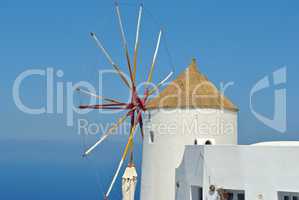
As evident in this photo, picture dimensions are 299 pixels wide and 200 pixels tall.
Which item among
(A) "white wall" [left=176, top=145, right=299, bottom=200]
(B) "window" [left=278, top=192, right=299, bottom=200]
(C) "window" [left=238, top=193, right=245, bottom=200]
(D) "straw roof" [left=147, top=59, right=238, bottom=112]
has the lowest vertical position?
(C) "window" [left=238, top=193, right=245, bottom=200]

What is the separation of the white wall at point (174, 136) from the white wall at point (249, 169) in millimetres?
2892

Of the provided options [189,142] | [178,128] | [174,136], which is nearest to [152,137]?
[174,136]

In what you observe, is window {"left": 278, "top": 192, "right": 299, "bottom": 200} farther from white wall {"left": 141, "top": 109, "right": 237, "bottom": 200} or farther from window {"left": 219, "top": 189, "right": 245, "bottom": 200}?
white wall {"left": 141, "top": 109, "right": 237, "bottom": 200}

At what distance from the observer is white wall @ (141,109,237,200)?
1900 centimetres

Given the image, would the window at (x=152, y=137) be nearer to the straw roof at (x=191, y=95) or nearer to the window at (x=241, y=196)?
the straw roof at (x=191, y=95)

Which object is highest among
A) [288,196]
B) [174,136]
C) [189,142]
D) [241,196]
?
[174,136]

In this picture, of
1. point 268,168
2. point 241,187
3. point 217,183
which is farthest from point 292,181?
point 217,183

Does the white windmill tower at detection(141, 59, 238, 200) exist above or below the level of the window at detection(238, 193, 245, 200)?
above

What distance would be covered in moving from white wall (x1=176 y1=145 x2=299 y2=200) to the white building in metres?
0.03

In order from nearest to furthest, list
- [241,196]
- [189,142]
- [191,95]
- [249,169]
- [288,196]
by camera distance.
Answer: [288,196] < [249,169] < [241,196] < [189,142] < [191,95]

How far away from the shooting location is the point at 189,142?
748 inches

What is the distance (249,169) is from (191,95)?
599 cm

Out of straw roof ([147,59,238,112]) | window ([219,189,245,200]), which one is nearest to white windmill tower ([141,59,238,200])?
straw roof ([147,59,238,112])

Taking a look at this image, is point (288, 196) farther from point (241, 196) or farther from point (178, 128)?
point (178, 128)
